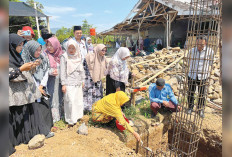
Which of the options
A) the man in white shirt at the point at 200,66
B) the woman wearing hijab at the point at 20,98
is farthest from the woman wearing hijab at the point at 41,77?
the man in white shirt at the point at 200,66

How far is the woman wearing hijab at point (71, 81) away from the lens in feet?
10.1

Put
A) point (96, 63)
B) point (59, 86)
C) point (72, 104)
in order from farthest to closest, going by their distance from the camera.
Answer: point (96, 63)
point (59, 86)
point (72, 104)

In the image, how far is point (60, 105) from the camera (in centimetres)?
341

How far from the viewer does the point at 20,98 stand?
2295 millimetres

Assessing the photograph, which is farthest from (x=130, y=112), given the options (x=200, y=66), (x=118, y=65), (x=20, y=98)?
(x=20, y=98)

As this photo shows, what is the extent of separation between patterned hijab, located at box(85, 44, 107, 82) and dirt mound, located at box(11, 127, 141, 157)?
1133mm

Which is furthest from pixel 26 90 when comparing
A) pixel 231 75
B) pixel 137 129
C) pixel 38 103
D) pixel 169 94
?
pixel 169 94

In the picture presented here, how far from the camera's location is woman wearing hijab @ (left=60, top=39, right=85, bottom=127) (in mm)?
3068

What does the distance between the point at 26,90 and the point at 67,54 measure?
105cm

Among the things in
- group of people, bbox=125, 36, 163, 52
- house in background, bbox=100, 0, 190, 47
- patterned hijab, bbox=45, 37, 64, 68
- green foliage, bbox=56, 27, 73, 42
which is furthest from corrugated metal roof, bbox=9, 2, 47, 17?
patterned hijab, bbox=45, 37, 64, 68

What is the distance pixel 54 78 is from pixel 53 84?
13 cm

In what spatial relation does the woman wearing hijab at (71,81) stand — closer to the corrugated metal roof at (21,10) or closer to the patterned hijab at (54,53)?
the patterned hijab at (54,53)

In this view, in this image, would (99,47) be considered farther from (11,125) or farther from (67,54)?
(11,125)

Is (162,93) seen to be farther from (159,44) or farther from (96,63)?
(159,44)
